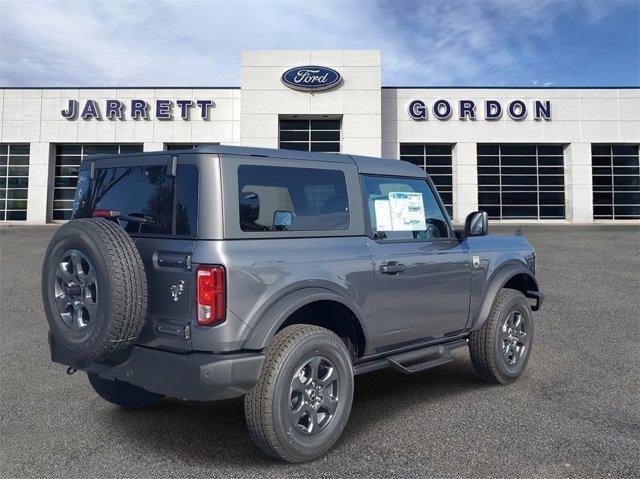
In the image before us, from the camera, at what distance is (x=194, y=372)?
9.70ft

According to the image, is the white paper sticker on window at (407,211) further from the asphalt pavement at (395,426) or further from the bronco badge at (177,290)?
the bronco badge at (177,290)

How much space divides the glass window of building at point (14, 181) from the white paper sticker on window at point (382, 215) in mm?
27612

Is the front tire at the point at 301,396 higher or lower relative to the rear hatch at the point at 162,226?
lower

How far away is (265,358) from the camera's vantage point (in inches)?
124

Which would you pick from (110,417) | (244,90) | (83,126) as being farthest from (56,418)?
(83,126)

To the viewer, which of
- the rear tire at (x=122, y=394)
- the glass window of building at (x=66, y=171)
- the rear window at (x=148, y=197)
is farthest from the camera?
the glass window of building at (x=66, y=171)

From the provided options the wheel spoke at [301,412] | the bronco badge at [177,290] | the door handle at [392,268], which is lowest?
the wheel spoke at [301,412]

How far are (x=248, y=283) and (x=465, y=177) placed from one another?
82.1ft

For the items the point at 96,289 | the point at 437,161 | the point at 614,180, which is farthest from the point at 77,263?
the point at 614,180

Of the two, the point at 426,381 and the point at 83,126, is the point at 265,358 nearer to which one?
the point at 426,381

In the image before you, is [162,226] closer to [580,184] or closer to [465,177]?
[465,177]

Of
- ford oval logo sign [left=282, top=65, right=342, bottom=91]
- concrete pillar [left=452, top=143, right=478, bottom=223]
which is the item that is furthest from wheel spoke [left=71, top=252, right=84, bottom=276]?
concrete pillar [left=452, top=143, right=478, bottom=223]

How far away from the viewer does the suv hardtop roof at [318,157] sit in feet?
10.7

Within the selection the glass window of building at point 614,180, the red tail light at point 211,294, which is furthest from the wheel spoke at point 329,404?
the glass window of building at point 614,180
